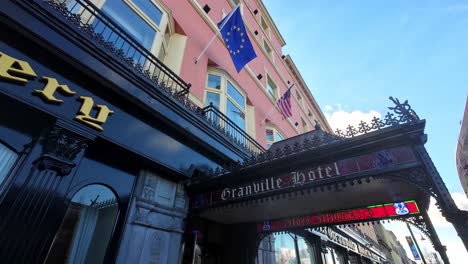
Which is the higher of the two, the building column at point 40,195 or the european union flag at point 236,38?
the european union flag at point 236,38

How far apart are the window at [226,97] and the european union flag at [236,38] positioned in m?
1.60

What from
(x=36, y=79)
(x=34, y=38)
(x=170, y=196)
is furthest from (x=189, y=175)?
(x=34, y=38)

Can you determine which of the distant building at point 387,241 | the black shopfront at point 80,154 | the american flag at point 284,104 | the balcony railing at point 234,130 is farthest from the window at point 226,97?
the distant building at point 387,241

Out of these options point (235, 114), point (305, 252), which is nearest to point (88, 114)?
point (235, 114)

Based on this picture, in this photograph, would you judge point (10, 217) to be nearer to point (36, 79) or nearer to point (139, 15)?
point (36, 79)

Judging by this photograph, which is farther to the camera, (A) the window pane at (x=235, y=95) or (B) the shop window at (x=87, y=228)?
(A) the window pane at (x=235, y=95)

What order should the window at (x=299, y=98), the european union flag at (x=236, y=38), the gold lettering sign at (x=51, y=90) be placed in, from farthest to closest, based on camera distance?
the window at (x=299, y=98) < the european union flag at (x=236, y=38) < the gold lettering sign at (x=51, y=90)

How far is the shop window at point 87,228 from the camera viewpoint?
13.1 ft

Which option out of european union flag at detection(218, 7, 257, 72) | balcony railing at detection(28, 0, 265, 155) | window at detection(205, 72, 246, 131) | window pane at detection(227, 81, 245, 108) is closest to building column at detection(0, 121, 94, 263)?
balcony railing at detection(28, 0, 265, 155)

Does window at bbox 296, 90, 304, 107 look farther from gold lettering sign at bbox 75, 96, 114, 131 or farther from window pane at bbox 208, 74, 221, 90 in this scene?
gold lettering sign at bbox 75, 96, 114, 131

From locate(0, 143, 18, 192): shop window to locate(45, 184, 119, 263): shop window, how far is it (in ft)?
3.43

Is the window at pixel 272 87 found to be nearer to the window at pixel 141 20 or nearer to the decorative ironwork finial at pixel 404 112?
the window at pixel 141 20

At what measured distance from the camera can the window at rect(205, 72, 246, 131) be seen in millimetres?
9930

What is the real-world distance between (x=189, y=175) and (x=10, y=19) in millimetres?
4587
